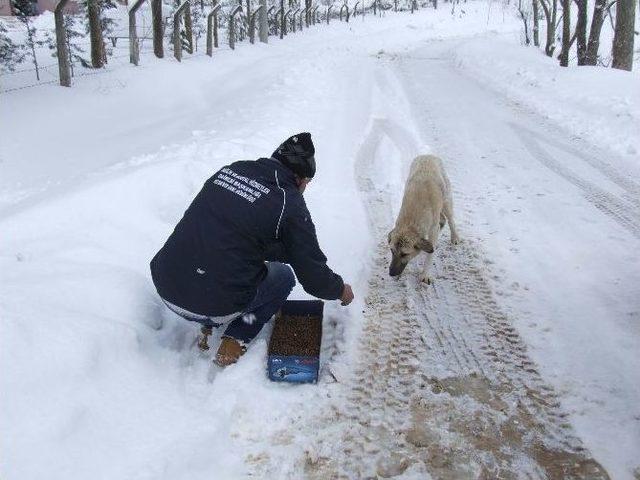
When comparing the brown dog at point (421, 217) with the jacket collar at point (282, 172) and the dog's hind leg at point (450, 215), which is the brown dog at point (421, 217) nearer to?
the dog's hind leg at point (450, 215)

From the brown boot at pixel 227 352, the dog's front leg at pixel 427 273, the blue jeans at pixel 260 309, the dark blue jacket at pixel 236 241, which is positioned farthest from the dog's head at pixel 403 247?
the brown boot at pixel 227 352

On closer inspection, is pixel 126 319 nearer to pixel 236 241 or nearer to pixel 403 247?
pixel 236 241

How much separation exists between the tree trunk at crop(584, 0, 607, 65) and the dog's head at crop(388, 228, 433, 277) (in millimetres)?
14753

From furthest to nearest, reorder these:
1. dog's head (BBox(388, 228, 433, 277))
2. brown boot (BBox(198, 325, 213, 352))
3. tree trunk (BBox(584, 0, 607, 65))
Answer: tree trunk (BBox(584, 0, 607, 65)) → dog's head (BBox(388, 228, 433, 277)) → brown boot (BBox(198, 325, 213, 352))

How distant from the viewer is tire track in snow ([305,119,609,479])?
2.88 m

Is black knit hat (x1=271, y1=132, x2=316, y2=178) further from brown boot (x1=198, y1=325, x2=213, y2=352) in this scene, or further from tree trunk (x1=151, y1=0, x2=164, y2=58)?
tree trunk (x1=151, y1=0, x2=164, y2=58)

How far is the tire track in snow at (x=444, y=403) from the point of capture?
2879 mm

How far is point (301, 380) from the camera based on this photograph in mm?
3459

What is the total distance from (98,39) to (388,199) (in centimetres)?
1098

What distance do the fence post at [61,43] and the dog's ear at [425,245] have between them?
9250mm

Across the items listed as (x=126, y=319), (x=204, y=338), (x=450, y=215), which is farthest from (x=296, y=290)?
(x=450, y=215)

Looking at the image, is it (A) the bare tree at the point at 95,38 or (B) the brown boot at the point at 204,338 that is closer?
(B) the brown boot at the point at 204,338

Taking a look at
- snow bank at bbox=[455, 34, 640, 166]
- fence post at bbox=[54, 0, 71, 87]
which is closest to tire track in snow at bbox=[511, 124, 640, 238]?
snow bank at bbox=[455, 34, 640, 166]

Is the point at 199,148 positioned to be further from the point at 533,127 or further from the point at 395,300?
the point at 533,127
